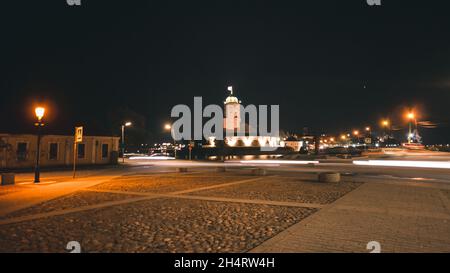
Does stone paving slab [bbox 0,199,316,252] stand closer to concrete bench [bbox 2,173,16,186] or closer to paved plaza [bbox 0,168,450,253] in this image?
paved plaza [bbox 0,168,450,253]

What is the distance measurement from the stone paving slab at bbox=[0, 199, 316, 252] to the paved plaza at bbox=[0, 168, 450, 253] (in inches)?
0.8

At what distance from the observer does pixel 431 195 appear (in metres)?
12.6

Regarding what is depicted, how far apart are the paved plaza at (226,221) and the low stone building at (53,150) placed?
1595 centimetres

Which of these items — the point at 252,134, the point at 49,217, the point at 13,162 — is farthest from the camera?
the point at 252,134

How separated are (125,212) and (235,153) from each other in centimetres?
6287

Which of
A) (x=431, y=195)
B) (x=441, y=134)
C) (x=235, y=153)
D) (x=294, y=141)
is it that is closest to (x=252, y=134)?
(x=294, y=141)

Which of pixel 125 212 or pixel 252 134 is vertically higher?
pixel 252 134

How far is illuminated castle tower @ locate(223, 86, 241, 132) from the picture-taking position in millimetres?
106125

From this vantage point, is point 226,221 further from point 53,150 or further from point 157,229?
point 53,150

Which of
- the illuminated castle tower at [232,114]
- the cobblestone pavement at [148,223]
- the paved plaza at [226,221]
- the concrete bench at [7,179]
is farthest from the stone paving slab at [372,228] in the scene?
the illuminated castle tower at [232,114]

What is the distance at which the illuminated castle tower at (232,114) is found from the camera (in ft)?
348

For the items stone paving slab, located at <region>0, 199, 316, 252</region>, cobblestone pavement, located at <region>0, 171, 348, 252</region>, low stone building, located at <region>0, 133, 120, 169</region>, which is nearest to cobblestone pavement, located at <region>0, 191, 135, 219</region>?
cobblestone pavement, located at <region>0, 171, 348, 252</region>
